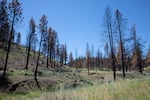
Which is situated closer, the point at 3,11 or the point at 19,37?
the point at 3,11

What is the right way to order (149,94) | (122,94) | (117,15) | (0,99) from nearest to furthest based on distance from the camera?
(149,94) < (122,94) < (0,99) < (117,15)

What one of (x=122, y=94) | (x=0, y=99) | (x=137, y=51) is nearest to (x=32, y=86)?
(x=0, y=99)

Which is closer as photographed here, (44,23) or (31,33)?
(44,23)

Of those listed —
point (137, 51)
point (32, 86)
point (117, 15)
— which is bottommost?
point (32, 86)

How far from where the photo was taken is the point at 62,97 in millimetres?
7305

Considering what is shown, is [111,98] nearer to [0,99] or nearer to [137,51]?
[0,99]

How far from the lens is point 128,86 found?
7.30 m

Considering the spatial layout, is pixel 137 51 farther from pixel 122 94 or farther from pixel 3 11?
pixel 122 94

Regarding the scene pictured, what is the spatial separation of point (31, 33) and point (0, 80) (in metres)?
35.3

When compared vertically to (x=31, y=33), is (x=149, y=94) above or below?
below

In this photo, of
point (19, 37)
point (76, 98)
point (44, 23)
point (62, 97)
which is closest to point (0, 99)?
point (62, 97)

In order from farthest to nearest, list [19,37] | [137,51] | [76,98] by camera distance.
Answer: [19,37] → [137,51] → [76,98]

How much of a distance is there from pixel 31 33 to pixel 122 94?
184 ft

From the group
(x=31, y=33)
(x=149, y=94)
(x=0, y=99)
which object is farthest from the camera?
(x=31, y=33)
